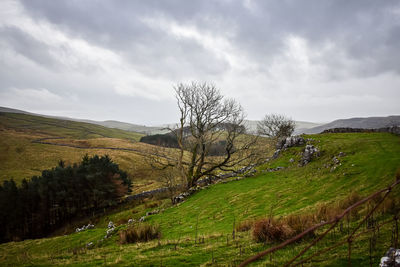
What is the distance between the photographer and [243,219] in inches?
494

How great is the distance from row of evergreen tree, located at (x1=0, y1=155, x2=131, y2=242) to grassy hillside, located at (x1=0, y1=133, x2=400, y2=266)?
20.0 m

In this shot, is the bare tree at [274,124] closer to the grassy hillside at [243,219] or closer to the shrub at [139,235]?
the grassy hillside at [243,219]

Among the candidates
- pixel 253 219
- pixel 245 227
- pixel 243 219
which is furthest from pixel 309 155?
pixel 245 227

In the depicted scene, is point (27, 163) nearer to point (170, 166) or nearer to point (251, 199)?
point (170, 166)

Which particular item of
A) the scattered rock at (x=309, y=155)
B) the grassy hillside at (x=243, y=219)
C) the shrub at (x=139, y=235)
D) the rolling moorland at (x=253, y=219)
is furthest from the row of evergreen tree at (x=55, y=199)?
the scattered rock at (x=309, y=155)

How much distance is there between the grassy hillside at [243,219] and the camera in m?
6.40

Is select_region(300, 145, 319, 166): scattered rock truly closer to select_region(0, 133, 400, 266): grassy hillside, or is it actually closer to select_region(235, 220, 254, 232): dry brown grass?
select_region(0, 133, 400, 266): grassy hillside

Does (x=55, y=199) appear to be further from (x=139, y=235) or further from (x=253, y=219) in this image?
(x=253, y=219)

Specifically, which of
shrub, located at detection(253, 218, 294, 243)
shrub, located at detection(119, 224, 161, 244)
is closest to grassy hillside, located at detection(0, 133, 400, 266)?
shrub, located at detection(253, 218, 294, 243)

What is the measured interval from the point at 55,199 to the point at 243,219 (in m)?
40.3

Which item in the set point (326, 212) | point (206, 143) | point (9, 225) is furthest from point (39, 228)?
point (326, 212)

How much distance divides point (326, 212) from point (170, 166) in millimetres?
22501

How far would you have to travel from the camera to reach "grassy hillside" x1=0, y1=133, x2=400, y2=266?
6402mm

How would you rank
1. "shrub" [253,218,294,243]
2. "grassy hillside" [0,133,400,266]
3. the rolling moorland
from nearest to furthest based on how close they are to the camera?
the rolling moorland → "grassy hillside" [0,133,400,266] → "shrub" [253,218,294,243]
